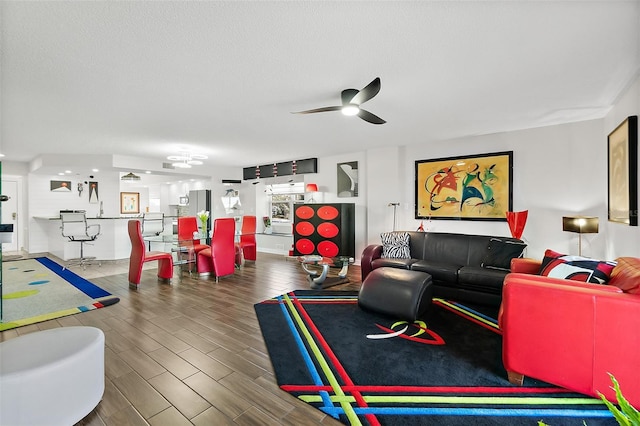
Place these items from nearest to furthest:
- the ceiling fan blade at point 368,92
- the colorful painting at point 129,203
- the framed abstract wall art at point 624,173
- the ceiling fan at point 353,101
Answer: the ceiling fan blade at point 368,92 < the ceiling fan at point 353,101 < the framed abstract wall art at point 624,173 < the colorful painting at point 129,203

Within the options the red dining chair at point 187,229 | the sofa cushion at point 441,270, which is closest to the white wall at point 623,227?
the sofa cushion at point 441,270

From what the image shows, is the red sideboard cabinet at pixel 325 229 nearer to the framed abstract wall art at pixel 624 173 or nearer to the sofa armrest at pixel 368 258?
the sofa armrest at pixel 368 258

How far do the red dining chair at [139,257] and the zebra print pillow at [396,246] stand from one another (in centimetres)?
362

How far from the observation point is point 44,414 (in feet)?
5.05

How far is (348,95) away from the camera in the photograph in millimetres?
2900

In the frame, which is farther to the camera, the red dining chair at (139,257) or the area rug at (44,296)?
the red dining chair at (139,257)

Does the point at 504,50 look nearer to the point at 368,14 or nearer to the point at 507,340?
the point at 368,14

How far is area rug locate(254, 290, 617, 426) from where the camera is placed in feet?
5.90

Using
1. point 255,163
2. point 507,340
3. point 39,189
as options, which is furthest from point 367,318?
point 39,189

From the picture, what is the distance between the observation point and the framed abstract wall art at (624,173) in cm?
270

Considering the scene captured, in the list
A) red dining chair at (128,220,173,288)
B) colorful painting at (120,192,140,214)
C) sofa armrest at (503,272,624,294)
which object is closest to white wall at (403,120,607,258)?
sofa armrest at (503,272,624,294)

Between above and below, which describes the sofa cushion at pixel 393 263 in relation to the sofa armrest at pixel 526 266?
below

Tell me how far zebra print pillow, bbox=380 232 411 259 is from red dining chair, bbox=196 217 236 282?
107 inches

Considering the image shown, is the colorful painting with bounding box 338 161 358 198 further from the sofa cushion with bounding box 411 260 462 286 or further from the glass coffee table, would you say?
the sofa cushion with bounding box 411 260 462 286
